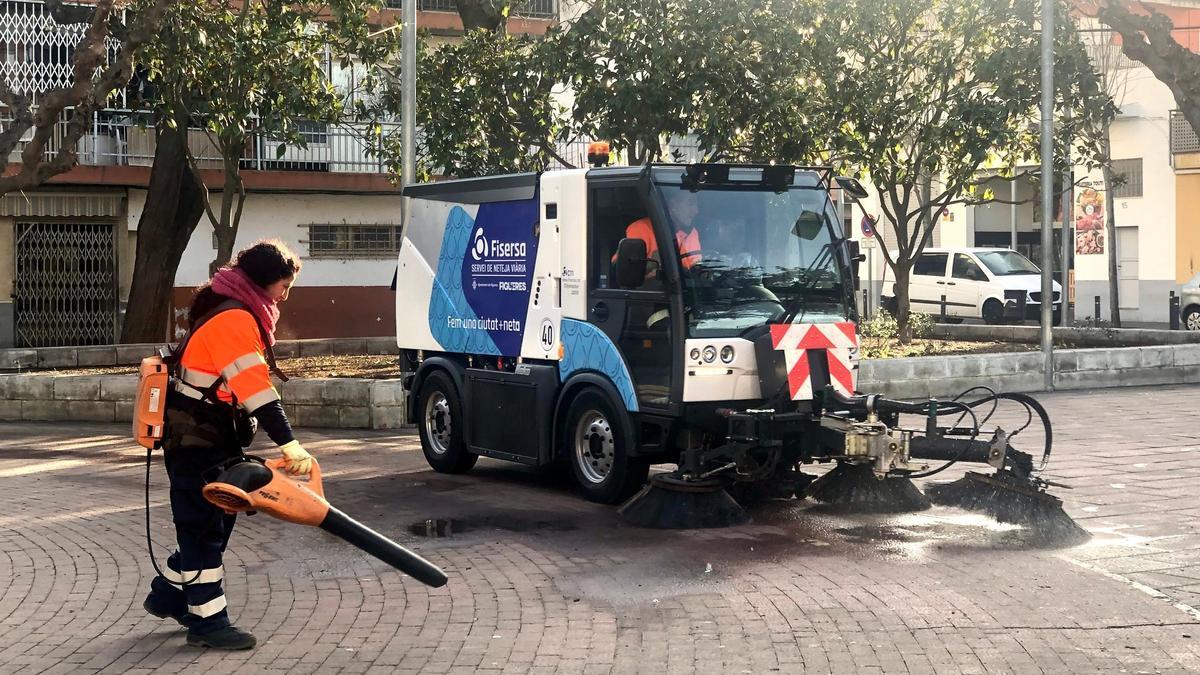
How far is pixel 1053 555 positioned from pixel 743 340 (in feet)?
8.43

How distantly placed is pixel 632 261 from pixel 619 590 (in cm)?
291

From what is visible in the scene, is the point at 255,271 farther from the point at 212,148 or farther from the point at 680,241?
the point at 212,148

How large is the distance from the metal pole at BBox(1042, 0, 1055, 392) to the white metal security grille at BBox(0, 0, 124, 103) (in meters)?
13.7

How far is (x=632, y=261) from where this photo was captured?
999cm

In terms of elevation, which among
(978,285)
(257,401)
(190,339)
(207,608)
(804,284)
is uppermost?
(978,285)

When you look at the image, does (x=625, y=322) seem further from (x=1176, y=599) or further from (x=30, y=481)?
(x=30, y=481)

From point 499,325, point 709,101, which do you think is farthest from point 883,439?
point 709,101

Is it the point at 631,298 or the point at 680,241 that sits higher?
the point at 680,241

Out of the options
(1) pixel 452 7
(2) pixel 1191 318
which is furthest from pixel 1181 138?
(1) pixel 452 7

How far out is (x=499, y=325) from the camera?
11.6 meters

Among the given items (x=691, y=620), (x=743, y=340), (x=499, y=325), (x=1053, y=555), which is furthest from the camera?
(x=499, y=325)

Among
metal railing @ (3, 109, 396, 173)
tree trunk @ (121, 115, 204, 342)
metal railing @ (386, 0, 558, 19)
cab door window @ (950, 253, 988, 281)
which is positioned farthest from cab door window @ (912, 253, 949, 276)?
tree trunk @ (121, 115, 204, 342)

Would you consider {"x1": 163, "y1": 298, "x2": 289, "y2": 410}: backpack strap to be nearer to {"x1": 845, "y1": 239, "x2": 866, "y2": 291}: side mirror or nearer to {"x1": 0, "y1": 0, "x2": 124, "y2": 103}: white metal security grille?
{"x1": 845, "y1": 239, "x2": 866, "y2": 291}: side mirror

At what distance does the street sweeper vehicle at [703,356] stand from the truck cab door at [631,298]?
1 centimetres
